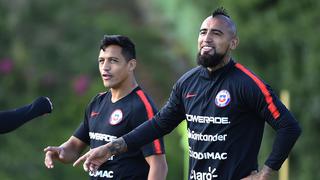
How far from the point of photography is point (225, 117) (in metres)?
7.45

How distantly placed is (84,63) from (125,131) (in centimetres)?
2061

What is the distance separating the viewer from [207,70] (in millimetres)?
7676

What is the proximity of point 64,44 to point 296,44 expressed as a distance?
9065mm

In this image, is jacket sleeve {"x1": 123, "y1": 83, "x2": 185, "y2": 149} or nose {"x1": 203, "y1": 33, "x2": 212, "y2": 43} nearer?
nose {"x1": 203, "y1": 33, "x2": 212, "y2": 43}

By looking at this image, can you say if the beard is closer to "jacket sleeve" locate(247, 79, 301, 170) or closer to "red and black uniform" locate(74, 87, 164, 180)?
"jacket sleeve" locate(247, 79, 301, 170)

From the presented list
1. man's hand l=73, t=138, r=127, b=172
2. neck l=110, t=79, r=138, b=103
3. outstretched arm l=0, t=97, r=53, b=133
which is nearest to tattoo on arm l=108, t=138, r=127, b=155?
Answer: man's hand l=73, t=138, r=127, b=172

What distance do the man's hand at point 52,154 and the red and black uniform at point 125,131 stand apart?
1.00 feet

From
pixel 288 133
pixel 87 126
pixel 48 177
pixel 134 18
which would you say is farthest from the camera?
pixel 134 18

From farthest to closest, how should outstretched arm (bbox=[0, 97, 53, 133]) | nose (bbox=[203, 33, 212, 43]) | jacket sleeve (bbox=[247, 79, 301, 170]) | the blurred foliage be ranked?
the blurred foliage → outstretched arm (bbox=[0, 97, 53, 133]) → nose (bbox=[203, 33, 212, 43]) → jacket sleeve (bbox=[247, 79, 301, 170])

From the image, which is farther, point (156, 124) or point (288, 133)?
point (156, 124)

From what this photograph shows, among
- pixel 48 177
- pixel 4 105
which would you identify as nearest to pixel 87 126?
pixel 48 177

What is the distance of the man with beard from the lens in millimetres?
7230

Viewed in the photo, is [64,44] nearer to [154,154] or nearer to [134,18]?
[134,18]

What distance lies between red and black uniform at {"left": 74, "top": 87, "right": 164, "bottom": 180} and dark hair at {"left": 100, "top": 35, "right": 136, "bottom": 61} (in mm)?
360
